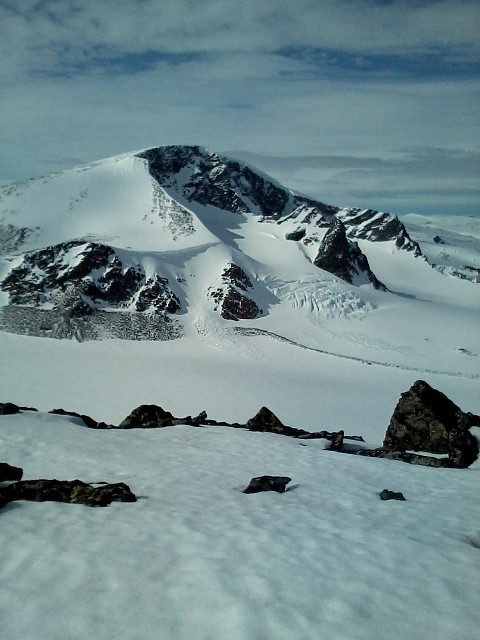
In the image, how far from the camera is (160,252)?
5509 centimetres

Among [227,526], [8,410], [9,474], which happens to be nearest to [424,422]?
[227,526]

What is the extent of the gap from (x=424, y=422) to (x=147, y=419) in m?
9.95

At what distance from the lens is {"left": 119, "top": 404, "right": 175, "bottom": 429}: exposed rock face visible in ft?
57.6

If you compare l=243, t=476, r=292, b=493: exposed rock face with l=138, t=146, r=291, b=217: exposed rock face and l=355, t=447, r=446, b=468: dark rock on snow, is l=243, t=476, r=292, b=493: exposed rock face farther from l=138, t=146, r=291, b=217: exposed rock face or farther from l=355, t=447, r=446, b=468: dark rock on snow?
l=138, t=146, r=291, b=217: exposed rock face

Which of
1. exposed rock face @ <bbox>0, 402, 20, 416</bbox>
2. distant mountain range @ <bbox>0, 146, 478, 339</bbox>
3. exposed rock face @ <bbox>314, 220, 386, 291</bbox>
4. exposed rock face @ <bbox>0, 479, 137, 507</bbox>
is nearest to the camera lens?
exposed rock face @ <bbox>0, 479, 137, 507</bbox>

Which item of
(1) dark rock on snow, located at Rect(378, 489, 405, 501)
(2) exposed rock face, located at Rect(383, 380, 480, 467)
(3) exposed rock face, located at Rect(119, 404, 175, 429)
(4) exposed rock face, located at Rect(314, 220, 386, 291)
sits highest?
(4) exposed rock face, located at Rect(314, 220, 386, 291)

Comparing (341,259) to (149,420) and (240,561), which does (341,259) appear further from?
(240,561)

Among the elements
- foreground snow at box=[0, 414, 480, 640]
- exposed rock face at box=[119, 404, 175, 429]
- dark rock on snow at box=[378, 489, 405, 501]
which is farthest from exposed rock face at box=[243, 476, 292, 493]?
exposed rock face at box=[119, 404, 175, 429]

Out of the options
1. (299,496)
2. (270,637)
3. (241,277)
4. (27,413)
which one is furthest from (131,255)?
(270,637)

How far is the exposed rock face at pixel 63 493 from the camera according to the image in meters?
8.35

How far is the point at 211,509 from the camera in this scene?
28.2 ft

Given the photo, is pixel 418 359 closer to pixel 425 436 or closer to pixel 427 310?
pixel 427 310

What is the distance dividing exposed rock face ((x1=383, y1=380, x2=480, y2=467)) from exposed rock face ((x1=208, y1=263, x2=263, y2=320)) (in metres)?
33.4

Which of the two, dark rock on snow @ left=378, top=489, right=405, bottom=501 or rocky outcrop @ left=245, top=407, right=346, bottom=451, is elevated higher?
dark rock on snow @ left=378, top=489, right=405, bottom=501
